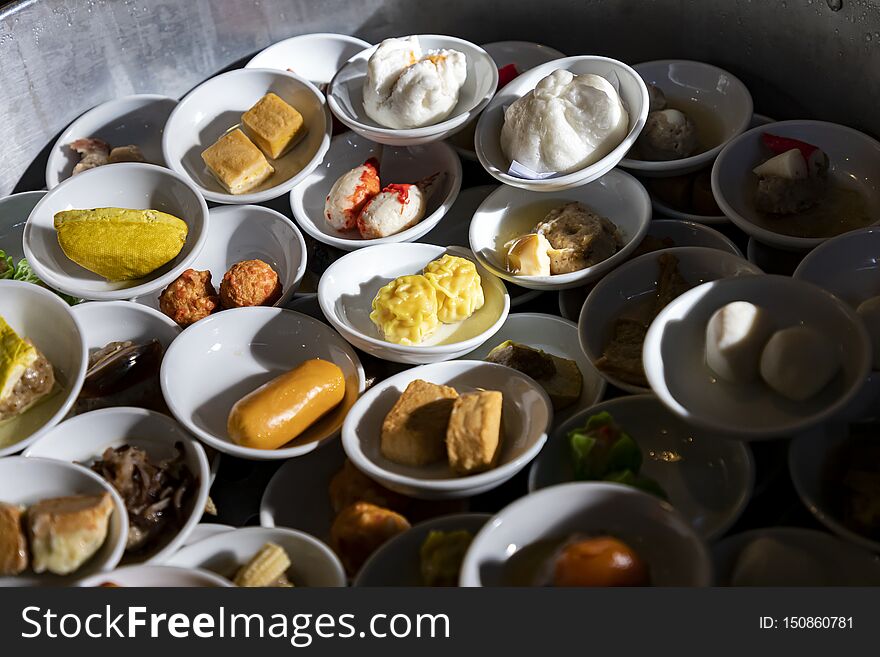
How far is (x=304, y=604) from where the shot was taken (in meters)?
1.36

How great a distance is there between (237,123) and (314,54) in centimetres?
37

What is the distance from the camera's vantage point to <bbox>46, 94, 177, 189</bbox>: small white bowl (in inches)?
92.8

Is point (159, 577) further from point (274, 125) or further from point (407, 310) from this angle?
point (274, 125)

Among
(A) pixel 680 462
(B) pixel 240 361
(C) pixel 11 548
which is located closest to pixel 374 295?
(B) pixel 240 361

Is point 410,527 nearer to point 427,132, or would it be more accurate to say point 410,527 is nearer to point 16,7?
point 427,132

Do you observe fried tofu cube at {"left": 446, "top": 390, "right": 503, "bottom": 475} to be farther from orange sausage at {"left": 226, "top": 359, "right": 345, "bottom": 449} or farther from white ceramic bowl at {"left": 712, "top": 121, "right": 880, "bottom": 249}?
white ceramic bowl at {"left": 712, "top": 121, "right": 880, "bottom": 249}

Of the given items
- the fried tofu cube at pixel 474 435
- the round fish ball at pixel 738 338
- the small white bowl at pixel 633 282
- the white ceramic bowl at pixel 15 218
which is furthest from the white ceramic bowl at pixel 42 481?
the round fish ball at pixel 738 338

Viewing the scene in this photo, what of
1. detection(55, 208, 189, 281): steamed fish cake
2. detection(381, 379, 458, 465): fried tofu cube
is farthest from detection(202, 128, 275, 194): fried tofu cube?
detection(381, 379, 458, 465): fried tofu cube

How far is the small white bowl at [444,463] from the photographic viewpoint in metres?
1.52

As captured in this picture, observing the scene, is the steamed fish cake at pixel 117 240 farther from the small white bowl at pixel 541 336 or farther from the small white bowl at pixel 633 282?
the small white bowl at pixel 633 282

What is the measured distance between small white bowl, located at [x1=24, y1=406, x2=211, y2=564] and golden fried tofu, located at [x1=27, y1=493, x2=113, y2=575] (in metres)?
0.21

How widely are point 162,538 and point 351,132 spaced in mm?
1268

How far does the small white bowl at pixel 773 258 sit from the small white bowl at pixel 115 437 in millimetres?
1313

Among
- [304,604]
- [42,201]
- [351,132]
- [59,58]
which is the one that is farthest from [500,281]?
[59,58]
